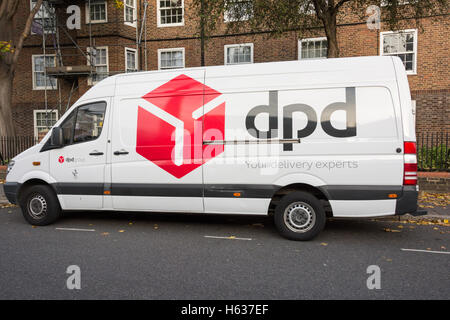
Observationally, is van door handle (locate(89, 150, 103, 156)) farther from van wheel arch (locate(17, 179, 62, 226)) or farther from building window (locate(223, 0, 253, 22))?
building window (locate(223, 0, 253, 22))

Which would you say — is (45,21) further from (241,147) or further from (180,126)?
(241,147)

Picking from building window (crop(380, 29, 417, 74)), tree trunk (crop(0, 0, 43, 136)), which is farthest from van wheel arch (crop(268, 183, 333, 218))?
building window (crop(380, 29, 417, 74))

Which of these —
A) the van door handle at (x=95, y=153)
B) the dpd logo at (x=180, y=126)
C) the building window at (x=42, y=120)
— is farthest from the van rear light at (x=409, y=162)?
the building window at (x=42, y=120)

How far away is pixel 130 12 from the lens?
19.9 metres

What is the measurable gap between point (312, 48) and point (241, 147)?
1377cm

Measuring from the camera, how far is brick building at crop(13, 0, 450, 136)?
16516 millimetres

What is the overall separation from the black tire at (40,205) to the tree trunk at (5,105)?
31.0 ft

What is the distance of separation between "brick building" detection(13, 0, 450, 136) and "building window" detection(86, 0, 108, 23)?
0.17ft

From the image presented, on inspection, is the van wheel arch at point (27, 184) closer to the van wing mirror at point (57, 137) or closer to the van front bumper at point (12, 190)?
the van front bumper at point (12, 190)

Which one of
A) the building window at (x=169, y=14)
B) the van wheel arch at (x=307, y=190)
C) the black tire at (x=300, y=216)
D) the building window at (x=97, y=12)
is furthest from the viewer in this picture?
the building window at (x=169, y=14)

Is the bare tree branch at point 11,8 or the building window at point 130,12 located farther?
the building window at point 130,12

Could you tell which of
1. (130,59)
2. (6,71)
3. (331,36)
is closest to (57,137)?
(331,36)

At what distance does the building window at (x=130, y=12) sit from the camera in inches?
767
